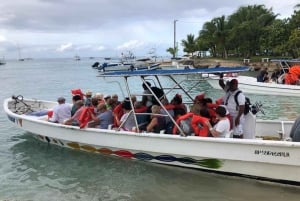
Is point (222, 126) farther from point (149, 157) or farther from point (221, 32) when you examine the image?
point (221, 32)

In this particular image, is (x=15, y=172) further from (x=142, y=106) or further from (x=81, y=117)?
(x=142, y=106)

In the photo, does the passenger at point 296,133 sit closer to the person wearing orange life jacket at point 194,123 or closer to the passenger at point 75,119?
the person wearing orange life jacket at point 194,123

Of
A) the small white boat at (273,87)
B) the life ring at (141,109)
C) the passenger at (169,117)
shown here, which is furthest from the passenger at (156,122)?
the small white boat at (273,87)


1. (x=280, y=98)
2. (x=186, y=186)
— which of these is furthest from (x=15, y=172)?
(x=280, y=98)

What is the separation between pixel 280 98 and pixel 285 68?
204 cm

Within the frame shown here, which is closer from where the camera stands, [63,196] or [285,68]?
[63,196]

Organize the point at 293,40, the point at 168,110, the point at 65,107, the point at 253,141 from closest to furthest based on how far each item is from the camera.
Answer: the point at 253,141 < the point at 168,110 < the point at 65,107 < the point at 293,40

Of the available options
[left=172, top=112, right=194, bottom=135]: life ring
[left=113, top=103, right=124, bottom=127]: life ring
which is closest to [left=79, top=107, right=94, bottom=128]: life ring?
[left=113, top=103, right=124, bottom=127]: life ring

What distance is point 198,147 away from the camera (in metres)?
8.32

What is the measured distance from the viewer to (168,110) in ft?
30.6

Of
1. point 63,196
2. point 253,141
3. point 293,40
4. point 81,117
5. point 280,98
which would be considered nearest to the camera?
point 253,141

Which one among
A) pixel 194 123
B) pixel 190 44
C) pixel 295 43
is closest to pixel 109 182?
pixel 194 123

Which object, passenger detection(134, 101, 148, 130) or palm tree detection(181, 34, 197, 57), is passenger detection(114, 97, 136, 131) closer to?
passenger detection(134, 101, 148, 130)

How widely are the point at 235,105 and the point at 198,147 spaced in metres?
1.31
